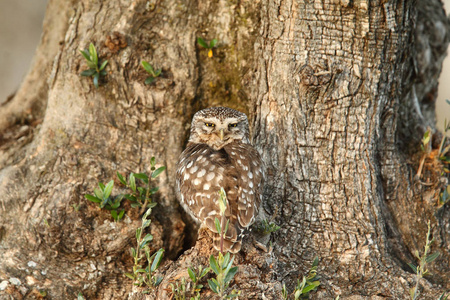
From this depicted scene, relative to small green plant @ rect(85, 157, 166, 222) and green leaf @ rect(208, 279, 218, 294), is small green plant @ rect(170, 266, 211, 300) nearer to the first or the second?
green leaf @ rect(208, 279, 218, 294)

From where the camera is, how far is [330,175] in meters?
3.73

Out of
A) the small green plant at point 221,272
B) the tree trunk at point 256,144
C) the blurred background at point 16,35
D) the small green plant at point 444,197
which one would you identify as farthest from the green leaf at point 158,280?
the blurred background at point 16,35

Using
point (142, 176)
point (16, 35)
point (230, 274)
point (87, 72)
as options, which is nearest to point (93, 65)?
point (87, 72)

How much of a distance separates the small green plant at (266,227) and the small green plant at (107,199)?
116 centimetres

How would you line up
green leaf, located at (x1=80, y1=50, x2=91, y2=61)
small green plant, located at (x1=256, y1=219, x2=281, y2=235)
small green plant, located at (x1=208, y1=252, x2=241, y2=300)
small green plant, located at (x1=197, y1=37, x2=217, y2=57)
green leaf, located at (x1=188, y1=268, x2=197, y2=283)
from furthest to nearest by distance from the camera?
small green plant, located at (x1=197, y1=37, x2=217, y2=57), green leaf, located at (x1=80, y1=50, x2=91, y2=61), small green plant, located at (x1=256, y1=219, x2=281, y2=235), green leaf, located at (x1=188, y1=268, x2=197, y2=283), small green plant, located at (x1=208, y1=252, x2=241, y2=300)

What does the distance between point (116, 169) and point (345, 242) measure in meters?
2.08

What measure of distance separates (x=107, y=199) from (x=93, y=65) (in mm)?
1235

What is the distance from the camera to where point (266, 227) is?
3441mm

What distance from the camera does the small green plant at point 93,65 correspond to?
13.0 feet

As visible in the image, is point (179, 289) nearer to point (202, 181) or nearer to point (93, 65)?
point (202, 181)

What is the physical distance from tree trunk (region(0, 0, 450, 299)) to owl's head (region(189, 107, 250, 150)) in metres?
0.15

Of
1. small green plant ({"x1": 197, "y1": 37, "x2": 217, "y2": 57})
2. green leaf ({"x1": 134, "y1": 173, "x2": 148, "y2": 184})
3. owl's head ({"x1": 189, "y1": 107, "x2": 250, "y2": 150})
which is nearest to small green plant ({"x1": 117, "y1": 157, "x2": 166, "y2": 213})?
green leaf ({"x1": 134, "y1": 173, "x2": 148, "y2": 184})

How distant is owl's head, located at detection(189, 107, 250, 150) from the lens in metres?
3.96

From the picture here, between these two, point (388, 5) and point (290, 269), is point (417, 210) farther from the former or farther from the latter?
point (388, 5)
